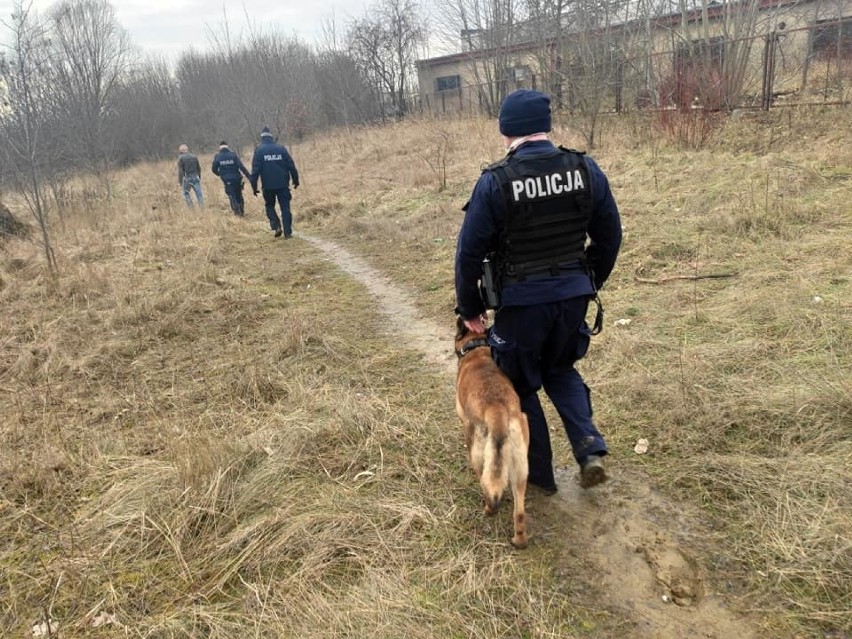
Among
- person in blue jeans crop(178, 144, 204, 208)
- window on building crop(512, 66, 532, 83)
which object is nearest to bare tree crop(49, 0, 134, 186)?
person in blue jeans crop(178, 144, 204, 208)

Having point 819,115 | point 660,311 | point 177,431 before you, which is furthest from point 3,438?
point 819,115

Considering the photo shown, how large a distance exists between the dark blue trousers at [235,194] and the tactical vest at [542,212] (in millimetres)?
11377

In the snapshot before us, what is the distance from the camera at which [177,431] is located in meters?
3.47

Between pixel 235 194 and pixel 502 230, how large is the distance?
37.9 feet

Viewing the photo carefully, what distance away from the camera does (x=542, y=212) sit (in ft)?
7.72

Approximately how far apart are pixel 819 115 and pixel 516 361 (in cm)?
1197

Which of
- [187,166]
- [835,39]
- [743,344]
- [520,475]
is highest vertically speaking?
[835,39]

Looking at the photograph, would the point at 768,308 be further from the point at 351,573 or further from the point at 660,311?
the point at 351,573

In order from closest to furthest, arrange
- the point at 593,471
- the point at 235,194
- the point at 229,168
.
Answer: the point at 593,471, the point at 229,168, the point at 235,194

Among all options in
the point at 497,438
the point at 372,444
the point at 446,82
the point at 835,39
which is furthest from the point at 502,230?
the point at 446,82

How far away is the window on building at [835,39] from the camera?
40.1 ft

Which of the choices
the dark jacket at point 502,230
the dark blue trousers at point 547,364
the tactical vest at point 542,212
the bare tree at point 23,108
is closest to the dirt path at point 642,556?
the dark blue trousers at point 547,364

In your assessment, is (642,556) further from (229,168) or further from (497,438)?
(229,168)

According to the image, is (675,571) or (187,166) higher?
(187,166)
